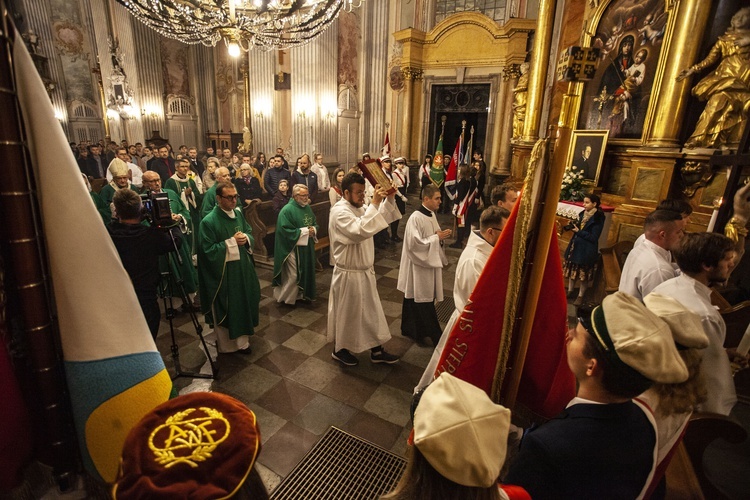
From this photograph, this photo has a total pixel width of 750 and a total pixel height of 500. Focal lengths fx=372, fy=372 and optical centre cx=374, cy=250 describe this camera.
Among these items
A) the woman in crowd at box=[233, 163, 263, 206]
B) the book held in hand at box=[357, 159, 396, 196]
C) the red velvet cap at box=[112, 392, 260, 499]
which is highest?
the book held in hand at box=[357, 159, 396, 196]

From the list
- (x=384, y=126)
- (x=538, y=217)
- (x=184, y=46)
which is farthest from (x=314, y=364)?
(x=184, y=46)

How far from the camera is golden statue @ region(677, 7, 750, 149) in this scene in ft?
19.3

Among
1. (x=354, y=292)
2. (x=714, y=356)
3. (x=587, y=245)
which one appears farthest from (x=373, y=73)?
(x=714, y=356)

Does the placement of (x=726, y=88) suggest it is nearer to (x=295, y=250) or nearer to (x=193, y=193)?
(x=295, y=250)

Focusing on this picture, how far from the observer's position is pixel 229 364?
4156mm

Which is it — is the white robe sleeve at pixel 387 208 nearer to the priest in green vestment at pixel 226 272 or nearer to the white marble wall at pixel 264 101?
the priest in green vestment at pixel 226 272

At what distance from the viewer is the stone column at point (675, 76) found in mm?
6418

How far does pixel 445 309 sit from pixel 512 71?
10.2 m

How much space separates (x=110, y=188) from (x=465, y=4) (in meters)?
12.8

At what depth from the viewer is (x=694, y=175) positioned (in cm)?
676

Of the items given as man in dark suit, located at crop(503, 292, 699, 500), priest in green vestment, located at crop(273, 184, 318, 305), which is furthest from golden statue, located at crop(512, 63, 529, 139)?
man in dark suit, located at crop(503, 292, 699, 500)

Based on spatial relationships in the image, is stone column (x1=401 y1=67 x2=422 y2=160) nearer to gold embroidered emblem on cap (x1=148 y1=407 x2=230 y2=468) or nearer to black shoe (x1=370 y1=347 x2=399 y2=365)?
black shoe (x1=370 y1=347 x2=399 y2=365)

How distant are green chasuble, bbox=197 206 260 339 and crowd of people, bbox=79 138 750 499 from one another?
15 mm

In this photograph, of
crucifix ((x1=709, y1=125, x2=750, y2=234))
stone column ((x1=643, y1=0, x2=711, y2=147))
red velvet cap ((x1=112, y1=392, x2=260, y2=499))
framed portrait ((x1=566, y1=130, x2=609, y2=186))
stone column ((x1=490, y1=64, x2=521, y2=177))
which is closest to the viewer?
red velvet cap ((x1=112, y1=392, x2=260, y2=499))
